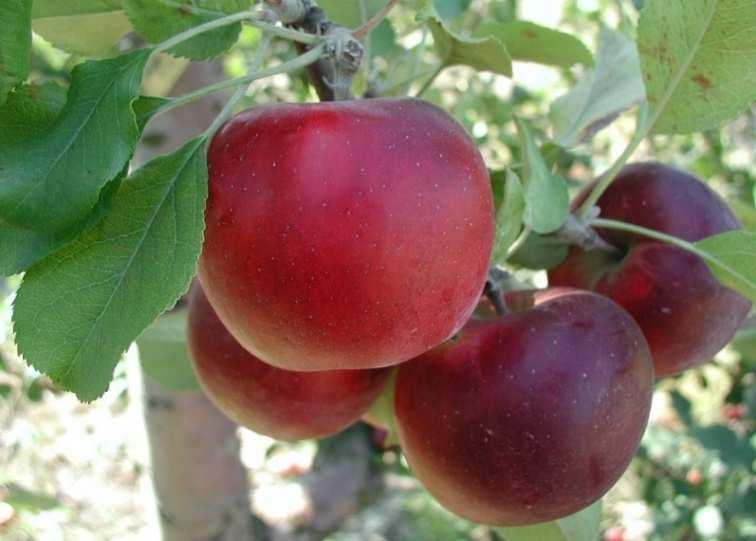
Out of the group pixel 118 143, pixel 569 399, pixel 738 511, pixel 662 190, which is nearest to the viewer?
pixel 118 143

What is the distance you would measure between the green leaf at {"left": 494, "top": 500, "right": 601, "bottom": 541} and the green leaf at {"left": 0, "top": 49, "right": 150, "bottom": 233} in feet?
1.49

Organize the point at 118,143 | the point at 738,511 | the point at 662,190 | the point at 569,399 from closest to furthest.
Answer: the point at 118,143 → the point at 569,399 → the point at 662,190 → the point at 738,511

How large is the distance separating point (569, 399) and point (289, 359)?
0.66 ft

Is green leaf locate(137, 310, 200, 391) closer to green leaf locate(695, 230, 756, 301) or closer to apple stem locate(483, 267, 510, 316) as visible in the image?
apple stem locate(483, 267, 510, 316)

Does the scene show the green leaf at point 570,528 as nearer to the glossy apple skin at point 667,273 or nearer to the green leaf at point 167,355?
the glossy apple skin at point 667,273

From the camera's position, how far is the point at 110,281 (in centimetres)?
48

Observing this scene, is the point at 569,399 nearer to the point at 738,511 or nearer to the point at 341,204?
the point at 341,204

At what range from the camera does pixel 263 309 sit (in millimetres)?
485

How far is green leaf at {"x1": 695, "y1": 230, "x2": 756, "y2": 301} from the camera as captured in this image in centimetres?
61

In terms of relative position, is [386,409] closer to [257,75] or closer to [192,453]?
[257,75]

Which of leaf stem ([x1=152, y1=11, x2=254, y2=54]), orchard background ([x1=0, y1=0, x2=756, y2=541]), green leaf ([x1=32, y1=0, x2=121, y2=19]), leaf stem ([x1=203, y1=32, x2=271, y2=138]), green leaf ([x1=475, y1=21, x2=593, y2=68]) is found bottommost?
orchard background ([x1=0, y1=0, x2=756, y2=541])

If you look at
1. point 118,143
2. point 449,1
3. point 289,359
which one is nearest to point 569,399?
point 289,359

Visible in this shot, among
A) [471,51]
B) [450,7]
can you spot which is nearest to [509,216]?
[471,51]

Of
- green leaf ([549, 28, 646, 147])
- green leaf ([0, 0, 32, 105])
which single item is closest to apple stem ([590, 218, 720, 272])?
green leaf ([549, 28, 646, 147])
